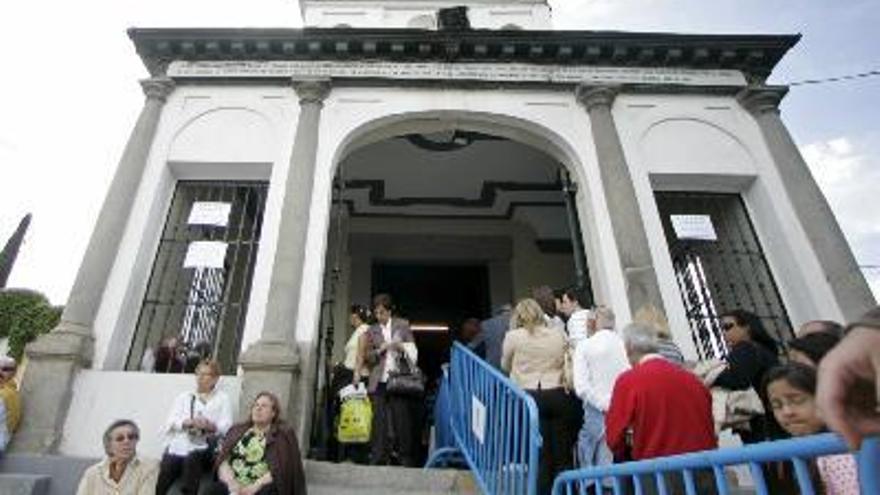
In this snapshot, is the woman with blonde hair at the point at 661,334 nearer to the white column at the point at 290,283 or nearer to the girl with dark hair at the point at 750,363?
the girl with dark hair at the point at 750,363

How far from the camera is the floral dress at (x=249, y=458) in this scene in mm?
4570

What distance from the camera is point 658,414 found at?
10.4 ft

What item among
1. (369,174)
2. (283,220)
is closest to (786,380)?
(283,220)

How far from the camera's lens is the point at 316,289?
719cm

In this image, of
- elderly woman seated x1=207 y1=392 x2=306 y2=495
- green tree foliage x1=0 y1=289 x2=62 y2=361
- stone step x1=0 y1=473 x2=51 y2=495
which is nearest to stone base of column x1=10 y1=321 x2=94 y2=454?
stone step x1=0 y1=473 x2=51 y2=495

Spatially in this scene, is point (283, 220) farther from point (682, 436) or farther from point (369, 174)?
point (682, 436)

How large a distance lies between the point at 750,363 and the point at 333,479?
3.66 m

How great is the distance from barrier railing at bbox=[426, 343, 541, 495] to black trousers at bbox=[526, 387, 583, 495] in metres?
0.34

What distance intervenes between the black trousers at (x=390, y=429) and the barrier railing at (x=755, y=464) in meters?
3.71

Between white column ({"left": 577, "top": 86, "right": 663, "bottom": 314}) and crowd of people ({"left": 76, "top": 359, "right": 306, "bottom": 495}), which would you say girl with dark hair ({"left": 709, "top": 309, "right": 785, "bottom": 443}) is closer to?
white column ({"left": 577, "top": 86, "right": 663, "bottom": 314})

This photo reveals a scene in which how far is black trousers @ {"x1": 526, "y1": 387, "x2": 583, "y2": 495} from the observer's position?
4348 mm

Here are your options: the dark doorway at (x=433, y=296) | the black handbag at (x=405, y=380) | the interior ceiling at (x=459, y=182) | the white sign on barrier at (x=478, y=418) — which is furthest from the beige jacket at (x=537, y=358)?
the dark doorway at (x=433, y=296)

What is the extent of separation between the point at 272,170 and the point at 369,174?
378 cm

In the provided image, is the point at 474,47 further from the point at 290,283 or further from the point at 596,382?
the point at 596,382
